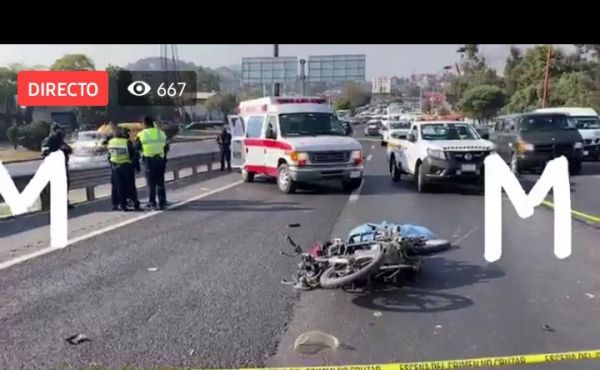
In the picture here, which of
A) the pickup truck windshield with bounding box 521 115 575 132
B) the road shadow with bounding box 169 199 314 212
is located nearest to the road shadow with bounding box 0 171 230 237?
the road shadow with bounding box 169 199 314 212

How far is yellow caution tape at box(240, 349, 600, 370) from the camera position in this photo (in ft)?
10.8

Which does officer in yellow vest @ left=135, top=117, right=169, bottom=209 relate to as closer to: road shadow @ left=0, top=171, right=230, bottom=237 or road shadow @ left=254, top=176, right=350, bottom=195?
road shadow @ left=0, top=171, right=230, bottom=237

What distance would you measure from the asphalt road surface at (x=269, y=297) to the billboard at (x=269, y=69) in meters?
1.44

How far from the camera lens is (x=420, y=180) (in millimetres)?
7953

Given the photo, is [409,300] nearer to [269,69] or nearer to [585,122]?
[269,69]

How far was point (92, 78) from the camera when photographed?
12.2ft

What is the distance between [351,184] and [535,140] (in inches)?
91.6

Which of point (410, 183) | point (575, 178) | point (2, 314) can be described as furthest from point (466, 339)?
point (410, 183)

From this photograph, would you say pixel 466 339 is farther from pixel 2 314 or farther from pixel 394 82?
pixel 2 314

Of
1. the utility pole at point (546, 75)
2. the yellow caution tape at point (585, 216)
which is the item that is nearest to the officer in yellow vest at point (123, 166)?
the utility pole at point (546, 75)

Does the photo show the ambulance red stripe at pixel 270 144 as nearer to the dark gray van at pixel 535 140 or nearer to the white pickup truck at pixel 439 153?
the white pickup truck at pixel 439 153

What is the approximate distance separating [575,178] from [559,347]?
3.37 metres

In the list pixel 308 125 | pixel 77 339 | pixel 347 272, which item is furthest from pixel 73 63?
pixel 308 125

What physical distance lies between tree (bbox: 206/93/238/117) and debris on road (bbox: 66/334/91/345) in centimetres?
160
